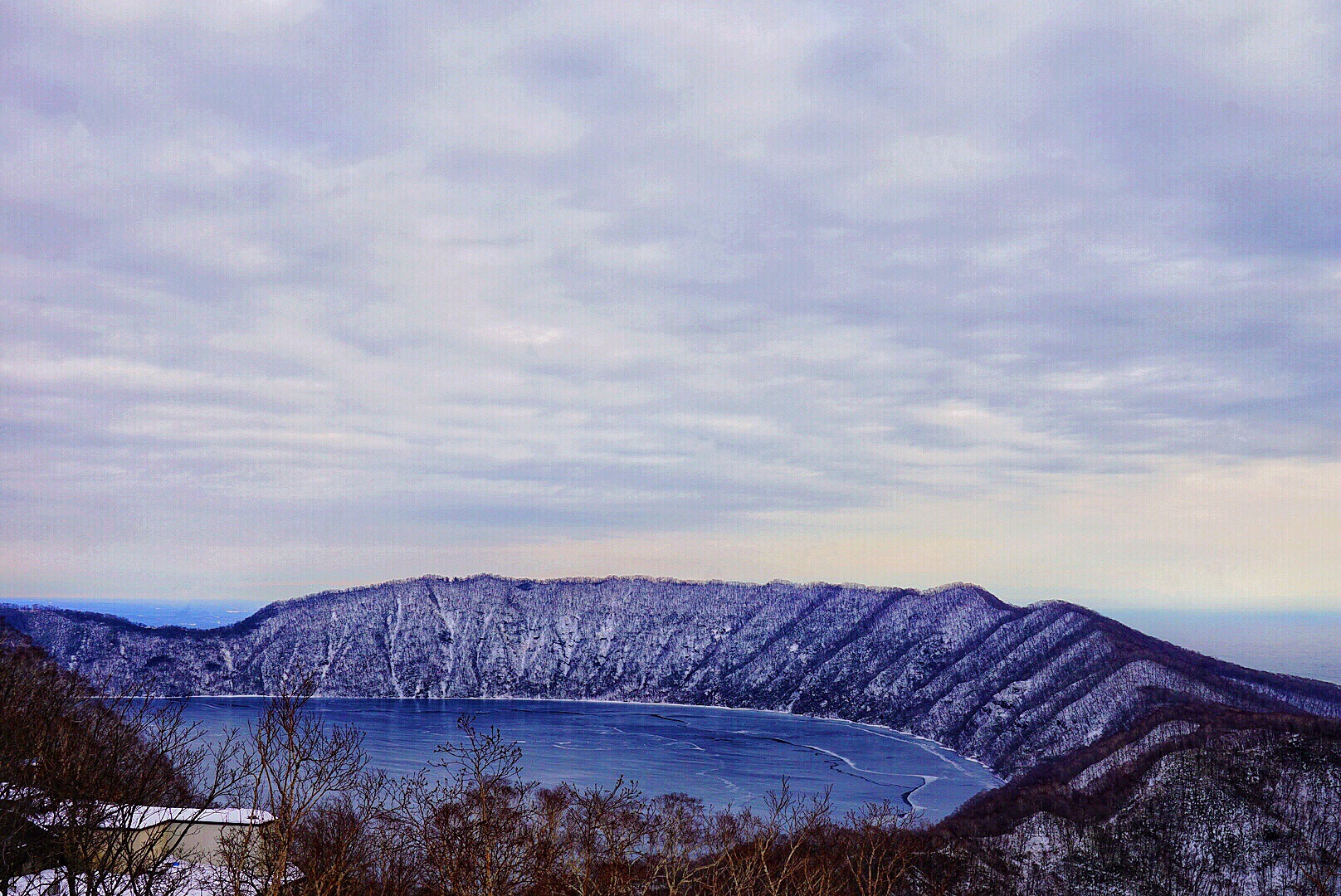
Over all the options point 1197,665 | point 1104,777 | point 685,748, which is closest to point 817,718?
point 685,748

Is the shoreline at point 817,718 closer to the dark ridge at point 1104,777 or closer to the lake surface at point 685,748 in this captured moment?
the lake surface at point 685,748

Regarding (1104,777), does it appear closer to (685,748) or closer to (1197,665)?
(685,748)

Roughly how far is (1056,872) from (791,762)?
63908 millimetres

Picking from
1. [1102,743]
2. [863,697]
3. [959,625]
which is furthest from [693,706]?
[1102,743]

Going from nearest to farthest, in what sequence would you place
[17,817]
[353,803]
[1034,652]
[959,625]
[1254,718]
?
[17,817] < [353,803] < [1254,718] < [1034,652] < [959,625]

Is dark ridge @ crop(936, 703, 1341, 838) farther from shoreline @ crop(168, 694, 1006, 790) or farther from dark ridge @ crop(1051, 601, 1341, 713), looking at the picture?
dark ridge @ crop(1051, 601, 1341, 713)

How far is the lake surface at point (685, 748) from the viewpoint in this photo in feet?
321

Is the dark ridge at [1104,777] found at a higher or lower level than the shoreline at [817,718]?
higher

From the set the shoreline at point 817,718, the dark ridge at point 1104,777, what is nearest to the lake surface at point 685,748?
the shoreline at point 817,718

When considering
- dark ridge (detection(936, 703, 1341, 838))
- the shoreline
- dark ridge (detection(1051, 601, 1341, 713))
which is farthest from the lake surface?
dark ridge (detection(1051, 601, 1341, 713))

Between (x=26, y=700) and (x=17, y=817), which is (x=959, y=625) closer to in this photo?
(x=26, y=700)

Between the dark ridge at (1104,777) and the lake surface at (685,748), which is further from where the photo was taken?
the lake surface at (685,748)

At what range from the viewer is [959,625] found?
7667 inches

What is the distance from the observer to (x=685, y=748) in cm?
12862
